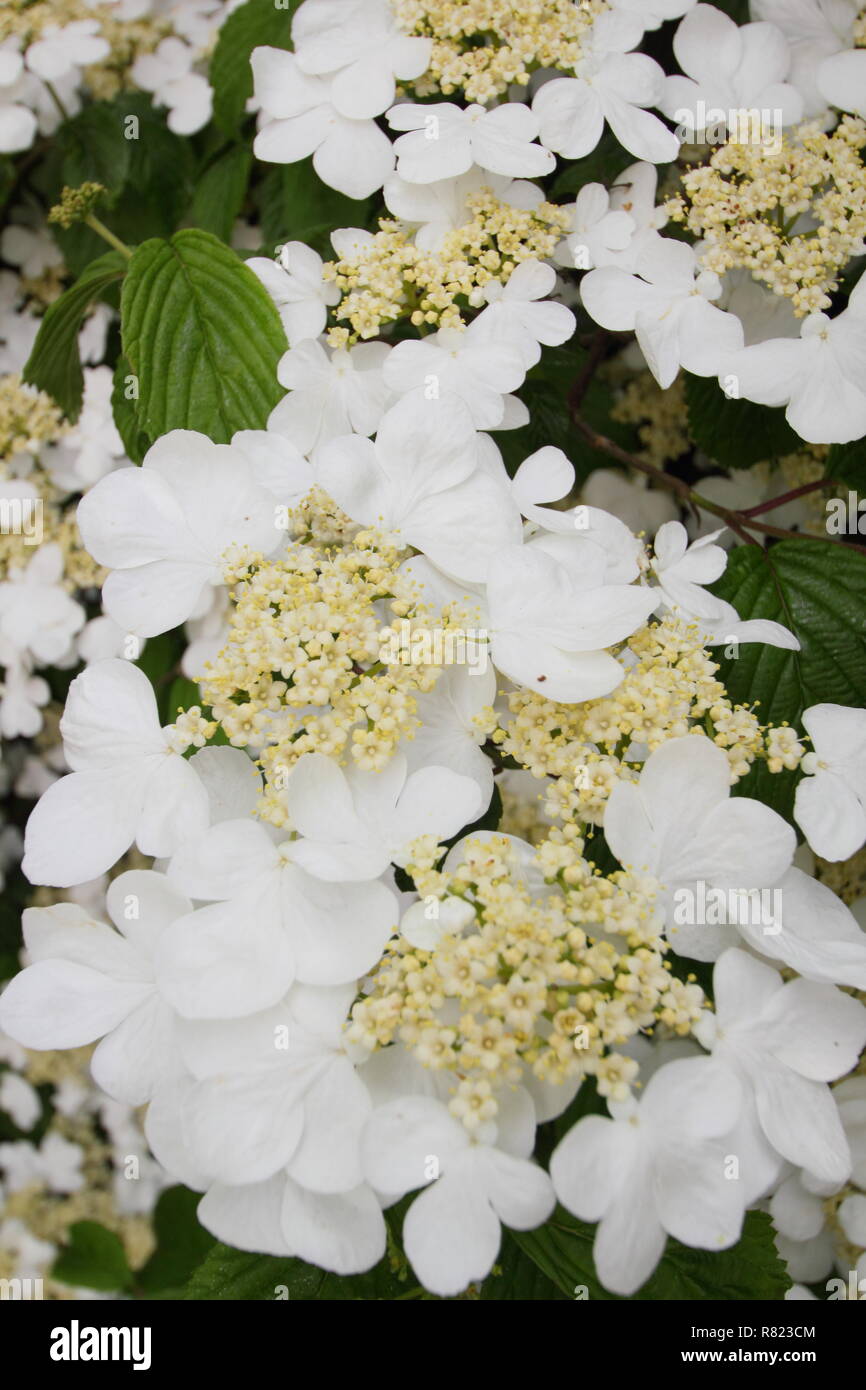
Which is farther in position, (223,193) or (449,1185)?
(223,193)

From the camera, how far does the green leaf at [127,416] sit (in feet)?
3.30

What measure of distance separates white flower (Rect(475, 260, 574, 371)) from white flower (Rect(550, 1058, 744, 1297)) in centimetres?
55

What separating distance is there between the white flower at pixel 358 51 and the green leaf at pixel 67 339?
254mm

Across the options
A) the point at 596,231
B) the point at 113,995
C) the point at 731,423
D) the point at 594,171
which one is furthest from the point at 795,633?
the point at 113,995

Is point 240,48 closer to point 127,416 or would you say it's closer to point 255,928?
point 127,416

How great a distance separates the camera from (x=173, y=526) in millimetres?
818

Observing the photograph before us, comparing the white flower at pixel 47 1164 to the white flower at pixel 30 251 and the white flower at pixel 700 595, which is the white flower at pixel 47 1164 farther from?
the white flower at pixel 700 595

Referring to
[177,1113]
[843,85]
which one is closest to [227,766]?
[177,1113]

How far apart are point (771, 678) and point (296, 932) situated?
427 millimetres

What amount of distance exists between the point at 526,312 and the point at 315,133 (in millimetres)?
266

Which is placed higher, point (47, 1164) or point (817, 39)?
point (817, 39)

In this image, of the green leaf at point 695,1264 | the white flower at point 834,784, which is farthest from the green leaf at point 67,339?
the green leaf at point 695,1264

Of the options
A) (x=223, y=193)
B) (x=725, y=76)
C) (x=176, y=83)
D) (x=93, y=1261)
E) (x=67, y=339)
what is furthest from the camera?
(x=93, y=1261)

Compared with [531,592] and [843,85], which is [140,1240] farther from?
[843,85]
